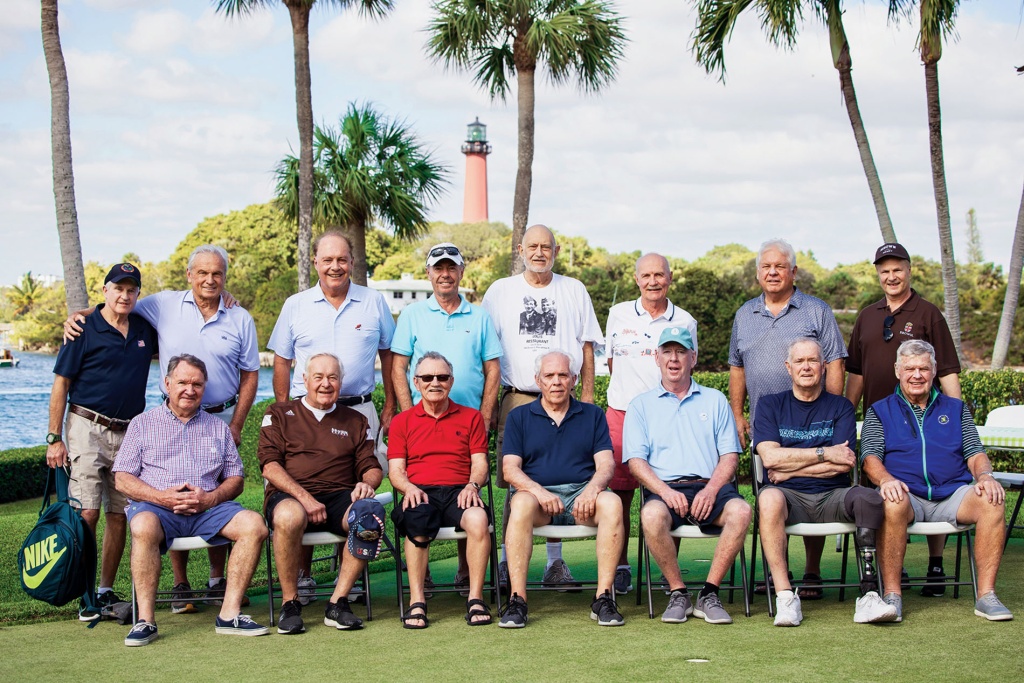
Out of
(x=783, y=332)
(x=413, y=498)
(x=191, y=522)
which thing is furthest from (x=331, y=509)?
(x=783, y=332)

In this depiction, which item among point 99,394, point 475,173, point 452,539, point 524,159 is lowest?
point 452,539

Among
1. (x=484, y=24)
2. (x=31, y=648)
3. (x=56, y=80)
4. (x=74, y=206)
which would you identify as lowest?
(x=31, y=648)

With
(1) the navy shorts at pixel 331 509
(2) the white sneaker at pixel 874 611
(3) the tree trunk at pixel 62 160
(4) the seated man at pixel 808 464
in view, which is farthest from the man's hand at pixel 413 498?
(3) the tree trunk at pixel 62 160

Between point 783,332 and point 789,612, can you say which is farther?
point 783,332

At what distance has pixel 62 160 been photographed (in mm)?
9641

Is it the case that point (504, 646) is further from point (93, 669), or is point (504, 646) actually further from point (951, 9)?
point (951, 9)

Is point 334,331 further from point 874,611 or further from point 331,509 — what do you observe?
point 874,611

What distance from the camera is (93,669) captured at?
411cm

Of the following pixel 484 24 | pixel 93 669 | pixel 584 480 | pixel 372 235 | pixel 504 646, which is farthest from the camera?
pixel 372 235

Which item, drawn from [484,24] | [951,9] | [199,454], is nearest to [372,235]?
[484,24]

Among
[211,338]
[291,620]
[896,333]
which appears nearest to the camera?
[291,620]

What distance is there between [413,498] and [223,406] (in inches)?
48.6

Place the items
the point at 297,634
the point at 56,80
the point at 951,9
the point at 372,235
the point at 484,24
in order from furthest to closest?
the point at 372,235, the point at 484,24, the point at 951,9, the point at 56,80, the point at 297,634

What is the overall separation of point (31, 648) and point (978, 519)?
4340mm
